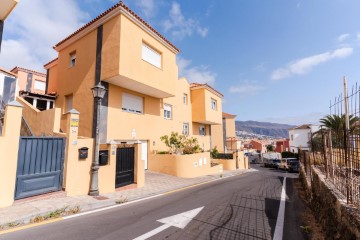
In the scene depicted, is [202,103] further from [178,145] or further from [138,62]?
[138,62]

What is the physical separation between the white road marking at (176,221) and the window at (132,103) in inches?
383

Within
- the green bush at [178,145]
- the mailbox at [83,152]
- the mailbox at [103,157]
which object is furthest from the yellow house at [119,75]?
the mailbox at [83,152]

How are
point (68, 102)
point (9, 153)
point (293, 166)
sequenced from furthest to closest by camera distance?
point (293, 166) → point (68, 102) → point (9, 153)

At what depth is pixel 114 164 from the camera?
9.03 metres

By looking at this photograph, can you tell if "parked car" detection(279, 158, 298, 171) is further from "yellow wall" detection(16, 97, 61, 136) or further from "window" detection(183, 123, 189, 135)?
"yellow wall" detection(16, 97, 61, 136)

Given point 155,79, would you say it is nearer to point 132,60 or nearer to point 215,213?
point 132,60

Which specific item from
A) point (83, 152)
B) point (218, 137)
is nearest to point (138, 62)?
point (83, 152)

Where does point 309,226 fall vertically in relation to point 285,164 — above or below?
above

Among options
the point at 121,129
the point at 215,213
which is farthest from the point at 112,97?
the point at 215,213

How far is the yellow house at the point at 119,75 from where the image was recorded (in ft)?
40.2

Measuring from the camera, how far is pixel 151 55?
14406 millimetres

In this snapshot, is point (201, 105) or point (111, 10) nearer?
point (111, 10)

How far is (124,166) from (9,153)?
4.61 meters

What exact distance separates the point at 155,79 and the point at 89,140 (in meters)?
7.35
